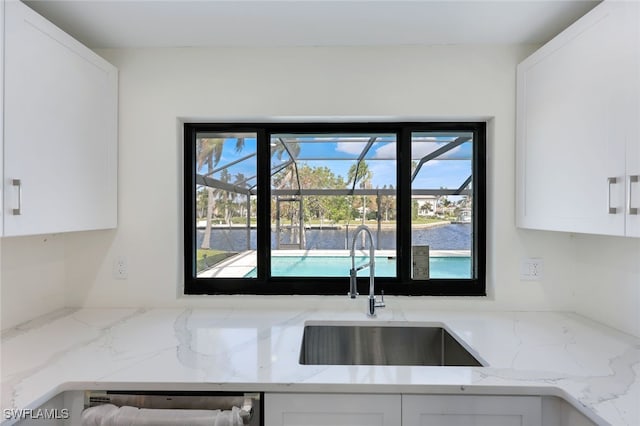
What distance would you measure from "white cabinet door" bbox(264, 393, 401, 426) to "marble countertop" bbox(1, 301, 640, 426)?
4 cm

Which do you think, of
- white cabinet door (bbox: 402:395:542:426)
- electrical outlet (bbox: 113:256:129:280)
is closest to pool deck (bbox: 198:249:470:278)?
electrical outlet (bbox: 113:256:129:280)

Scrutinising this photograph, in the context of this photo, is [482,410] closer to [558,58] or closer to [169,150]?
[558,58]

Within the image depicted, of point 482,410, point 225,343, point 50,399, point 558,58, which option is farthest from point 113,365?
point 558,58

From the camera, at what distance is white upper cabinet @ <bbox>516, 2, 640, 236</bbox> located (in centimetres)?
115

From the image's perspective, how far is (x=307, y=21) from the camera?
156 cm

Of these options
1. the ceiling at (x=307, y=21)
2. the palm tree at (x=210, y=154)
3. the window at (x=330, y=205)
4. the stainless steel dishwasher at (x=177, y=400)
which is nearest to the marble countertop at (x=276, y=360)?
the stainless steel dishwasher at (x=177, y=400)

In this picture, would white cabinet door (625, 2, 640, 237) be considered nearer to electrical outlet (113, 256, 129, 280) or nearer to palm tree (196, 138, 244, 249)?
palm tree (196, 138, 244, 249)

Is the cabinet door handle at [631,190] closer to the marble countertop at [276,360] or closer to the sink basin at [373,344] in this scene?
the marble countertop at [276,360]

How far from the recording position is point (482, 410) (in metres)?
1.09

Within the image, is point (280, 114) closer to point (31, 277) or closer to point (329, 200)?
point (329, 200)

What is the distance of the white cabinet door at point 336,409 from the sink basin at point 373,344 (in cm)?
55

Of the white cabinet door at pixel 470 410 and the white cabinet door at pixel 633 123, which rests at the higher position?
the white cabinet door at pixel 633 123

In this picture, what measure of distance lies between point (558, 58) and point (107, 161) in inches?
83.7

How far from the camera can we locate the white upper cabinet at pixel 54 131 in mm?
1194
